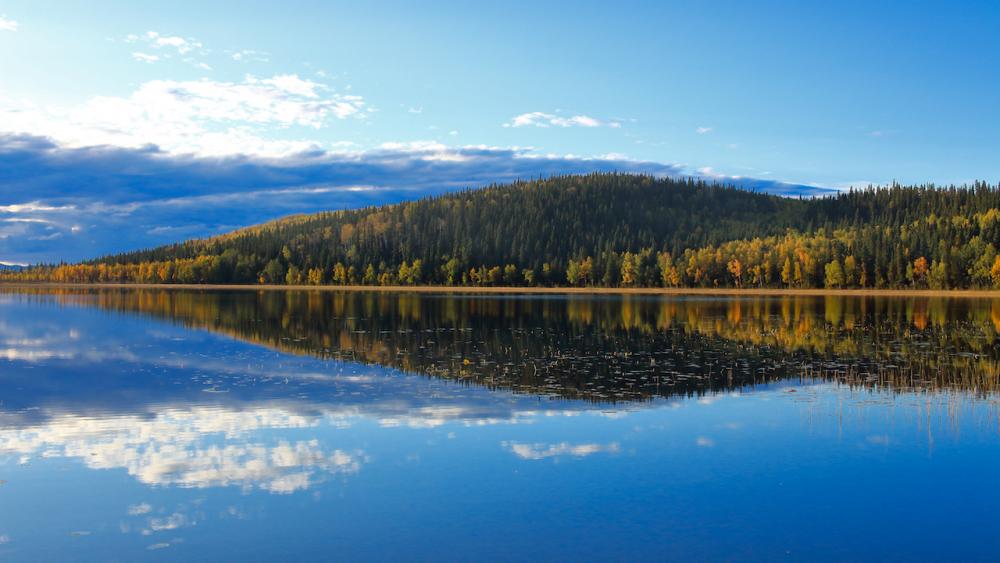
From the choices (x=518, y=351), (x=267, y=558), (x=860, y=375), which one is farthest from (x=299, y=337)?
(x=267, y=558)

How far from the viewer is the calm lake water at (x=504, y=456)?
1555 cm

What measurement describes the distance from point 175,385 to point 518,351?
63.8ft

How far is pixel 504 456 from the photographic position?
21.8m

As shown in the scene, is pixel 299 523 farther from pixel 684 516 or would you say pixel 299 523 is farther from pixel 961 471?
pixel 961 471

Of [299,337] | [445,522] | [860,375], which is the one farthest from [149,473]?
[299,337]

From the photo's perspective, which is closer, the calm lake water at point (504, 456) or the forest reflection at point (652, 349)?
the calm lake water at point (504, 456)

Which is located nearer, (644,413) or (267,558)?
(267,558)

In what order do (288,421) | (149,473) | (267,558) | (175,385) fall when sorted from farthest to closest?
(175,385)
(288,421)
(149,473)
(267,558)

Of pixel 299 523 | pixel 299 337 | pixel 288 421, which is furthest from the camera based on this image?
pixel 299 337

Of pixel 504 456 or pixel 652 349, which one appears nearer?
pixel 504 456

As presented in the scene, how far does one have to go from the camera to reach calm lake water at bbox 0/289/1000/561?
15.6m

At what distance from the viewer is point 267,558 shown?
14.6m

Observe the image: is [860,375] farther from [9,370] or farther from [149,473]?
[9,370]

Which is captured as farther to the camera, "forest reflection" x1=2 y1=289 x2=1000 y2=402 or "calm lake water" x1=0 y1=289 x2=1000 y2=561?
"forest reflection" x1=2 y1=289 x2=1000 y2=402
